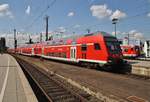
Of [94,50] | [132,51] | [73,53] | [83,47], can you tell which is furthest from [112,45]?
[132,51]

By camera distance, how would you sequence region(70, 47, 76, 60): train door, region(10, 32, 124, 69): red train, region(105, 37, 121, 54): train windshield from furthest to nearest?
region(70, 47, 76, 60): train door, region(105, 37, 121, 54): train windshield, region(10, 32, 124, 69): red train

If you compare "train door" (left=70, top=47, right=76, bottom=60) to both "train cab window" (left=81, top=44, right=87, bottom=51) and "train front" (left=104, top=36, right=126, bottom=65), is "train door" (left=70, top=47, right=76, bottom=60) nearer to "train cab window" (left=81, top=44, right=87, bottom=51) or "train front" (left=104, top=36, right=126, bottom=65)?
"train cab window" (left=81, top=44, right=87, bottom=51)

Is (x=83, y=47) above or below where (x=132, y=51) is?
above

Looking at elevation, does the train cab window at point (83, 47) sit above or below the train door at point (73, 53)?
above

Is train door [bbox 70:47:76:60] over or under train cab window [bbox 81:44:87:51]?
under

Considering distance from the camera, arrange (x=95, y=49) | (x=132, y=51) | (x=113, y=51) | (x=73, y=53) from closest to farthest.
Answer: (x=113, y=51) < (x=95, y=49) < (x=73, y=53) < (x=132, y=51)

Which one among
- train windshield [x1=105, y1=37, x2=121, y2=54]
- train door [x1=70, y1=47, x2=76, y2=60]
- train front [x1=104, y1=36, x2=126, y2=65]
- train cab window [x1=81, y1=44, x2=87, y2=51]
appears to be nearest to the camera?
train front [x1=104, y1=36, x2=126, y2=65]

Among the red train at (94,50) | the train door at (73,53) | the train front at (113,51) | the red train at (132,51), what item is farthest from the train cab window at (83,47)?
the red train at (132,51)

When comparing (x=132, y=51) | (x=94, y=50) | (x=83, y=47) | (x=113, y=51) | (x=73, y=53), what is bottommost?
(x=73, y=53)

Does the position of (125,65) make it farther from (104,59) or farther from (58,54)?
(58,54)

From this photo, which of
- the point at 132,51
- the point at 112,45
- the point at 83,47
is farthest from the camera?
the point at 132,51

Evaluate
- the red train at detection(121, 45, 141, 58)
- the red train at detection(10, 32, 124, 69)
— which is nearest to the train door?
the red train at detection(10, 32, 124, 69)

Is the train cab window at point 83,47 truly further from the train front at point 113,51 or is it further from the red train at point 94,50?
the train front at point 113,51

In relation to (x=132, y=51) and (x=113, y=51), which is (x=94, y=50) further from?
(x=132, y=51)
